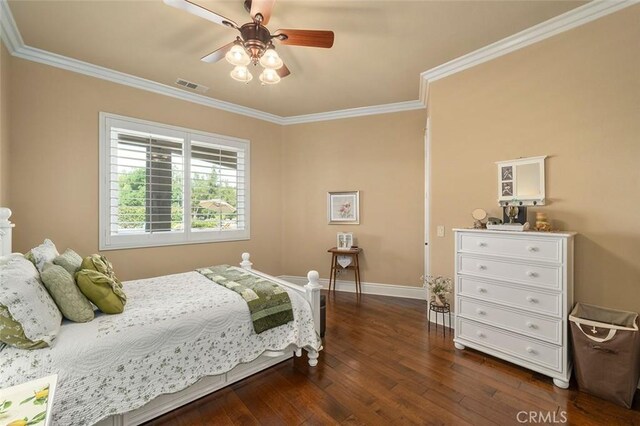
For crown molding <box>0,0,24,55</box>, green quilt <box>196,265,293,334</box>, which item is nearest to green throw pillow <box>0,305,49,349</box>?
green quilt <box>196,265,293,334</box>

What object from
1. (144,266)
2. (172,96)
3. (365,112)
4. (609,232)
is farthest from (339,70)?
(144,266)

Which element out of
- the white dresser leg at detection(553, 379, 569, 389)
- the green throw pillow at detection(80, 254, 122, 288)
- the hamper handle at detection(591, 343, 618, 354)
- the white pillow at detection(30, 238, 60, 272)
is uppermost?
the white pillow at detection(30, 238, 60, 272)

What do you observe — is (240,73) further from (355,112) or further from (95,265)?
(355,112)

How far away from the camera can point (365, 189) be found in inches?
178

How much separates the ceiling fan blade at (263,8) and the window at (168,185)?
7.74 feet

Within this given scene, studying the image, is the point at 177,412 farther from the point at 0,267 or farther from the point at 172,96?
the point at 172,96

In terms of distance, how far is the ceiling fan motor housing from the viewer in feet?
6.76

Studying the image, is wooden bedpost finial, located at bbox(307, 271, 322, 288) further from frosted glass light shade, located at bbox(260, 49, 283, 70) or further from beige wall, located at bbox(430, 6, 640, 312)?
beige wall, located at bbox(430, 6, 640, 312)

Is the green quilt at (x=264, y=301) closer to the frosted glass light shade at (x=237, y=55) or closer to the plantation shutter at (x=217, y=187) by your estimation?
the plantation shutter at (x=217, y=187)

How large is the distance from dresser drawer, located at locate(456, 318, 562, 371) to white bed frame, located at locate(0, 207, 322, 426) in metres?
1.45

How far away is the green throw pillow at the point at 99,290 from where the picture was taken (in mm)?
1812

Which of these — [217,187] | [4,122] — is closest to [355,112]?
[217,187]

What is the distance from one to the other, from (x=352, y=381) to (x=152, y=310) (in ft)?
5.25

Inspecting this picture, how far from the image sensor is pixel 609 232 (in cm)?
222
